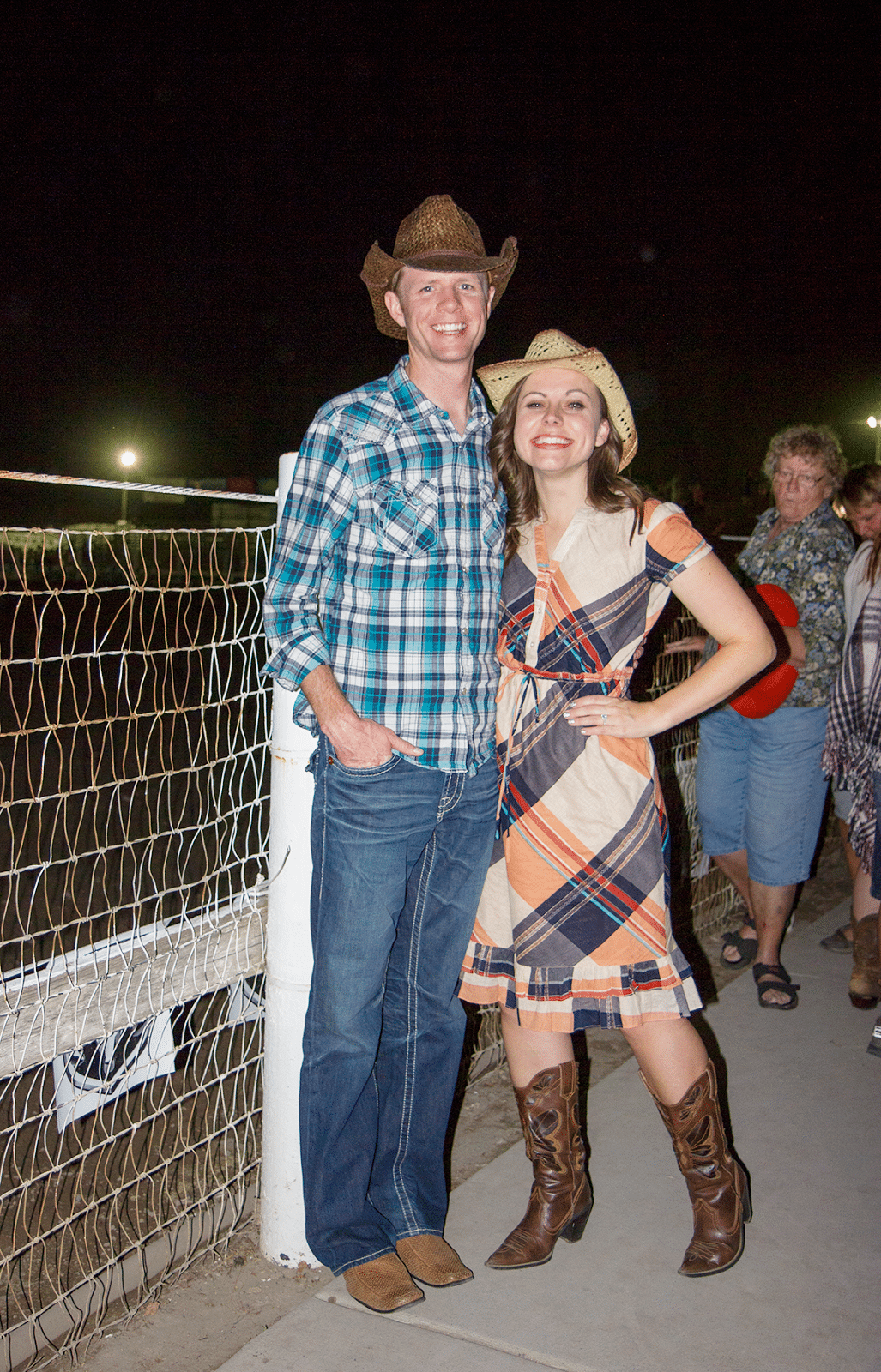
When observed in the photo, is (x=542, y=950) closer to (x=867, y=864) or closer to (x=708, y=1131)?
(x=708, y=1131)

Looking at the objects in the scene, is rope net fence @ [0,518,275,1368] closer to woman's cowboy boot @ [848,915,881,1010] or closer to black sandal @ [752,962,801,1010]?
black sandal @ [752,962,801,1010]

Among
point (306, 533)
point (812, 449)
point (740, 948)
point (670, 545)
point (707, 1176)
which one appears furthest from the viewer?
point (740, 948)

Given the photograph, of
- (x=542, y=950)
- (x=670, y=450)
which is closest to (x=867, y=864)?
(x=542, y=950)

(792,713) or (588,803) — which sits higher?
(792,713)

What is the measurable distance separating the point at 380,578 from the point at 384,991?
0.90 meters

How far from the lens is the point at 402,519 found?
2094 millimetres

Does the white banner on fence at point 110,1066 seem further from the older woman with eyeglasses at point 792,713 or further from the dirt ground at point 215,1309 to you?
the older woman with eyeglasses at point 792,713

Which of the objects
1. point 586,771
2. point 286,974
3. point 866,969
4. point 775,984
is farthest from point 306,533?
point 866,969

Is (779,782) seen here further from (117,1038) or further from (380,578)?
(117,1038)

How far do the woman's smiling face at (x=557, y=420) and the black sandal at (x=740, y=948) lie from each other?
2.53m

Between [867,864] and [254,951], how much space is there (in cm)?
243

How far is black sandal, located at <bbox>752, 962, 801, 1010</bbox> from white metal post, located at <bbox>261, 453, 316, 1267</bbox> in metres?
2.03

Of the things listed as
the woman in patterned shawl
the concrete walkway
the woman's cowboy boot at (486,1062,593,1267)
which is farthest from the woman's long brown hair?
the concrete walkway

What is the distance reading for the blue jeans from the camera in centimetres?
211
